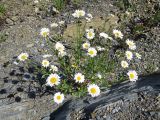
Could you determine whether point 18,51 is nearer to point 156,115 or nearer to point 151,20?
point 151,20

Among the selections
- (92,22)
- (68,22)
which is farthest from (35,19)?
(92,22)

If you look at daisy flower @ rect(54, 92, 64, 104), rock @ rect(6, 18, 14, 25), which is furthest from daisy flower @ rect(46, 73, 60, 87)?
rock @ rect(6, 18, 14, 25)

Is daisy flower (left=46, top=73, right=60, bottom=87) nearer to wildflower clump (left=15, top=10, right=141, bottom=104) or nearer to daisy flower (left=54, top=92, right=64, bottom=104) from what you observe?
wildflower clump (left=15, top=10, right=141, bottom=104)

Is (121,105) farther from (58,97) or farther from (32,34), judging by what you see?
(32,34)

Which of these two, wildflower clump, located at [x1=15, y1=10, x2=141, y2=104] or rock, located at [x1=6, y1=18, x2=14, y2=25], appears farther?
rock, located at [x1=6, y1=18, x2=14, y2=25]

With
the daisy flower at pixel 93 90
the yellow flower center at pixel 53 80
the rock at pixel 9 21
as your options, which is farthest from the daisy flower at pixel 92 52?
the rock at pixel 9 21

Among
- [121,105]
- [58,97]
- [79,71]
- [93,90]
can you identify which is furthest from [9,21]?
Result: [121,105]
